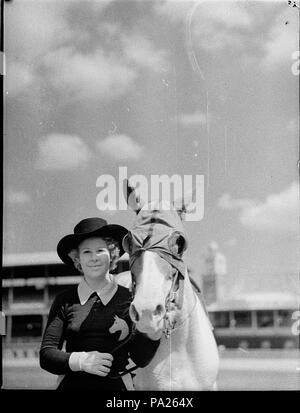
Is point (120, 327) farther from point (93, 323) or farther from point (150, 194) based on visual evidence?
point (150, 194)

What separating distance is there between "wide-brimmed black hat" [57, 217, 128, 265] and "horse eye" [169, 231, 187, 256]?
0.32 meters

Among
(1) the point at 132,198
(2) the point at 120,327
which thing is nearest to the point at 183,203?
(1) the point at 132,198

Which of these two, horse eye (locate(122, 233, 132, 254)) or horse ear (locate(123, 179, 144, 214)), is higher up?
horse ear (locate(123, 179, 144, 214))

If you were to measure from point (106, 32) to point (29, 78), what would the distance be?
555mm

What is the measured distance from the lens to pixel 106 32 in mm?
3312

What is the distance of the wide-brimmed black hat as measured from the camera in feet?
10.6

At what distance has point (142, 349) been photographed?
312cm

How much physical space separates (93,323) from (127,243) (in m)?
0.52

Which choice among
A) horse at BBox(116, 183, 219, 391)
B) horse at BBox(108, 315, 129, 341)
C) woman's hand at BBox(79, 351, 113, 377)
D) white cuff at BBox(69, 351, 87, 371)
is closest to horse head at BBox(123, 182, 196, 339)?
horse at BBox(116, 183, 219, 391)

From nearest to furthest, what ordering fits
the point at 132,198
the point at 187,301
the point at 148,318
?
the point at 148,318 → the point at 187,301 → the point at 132,198

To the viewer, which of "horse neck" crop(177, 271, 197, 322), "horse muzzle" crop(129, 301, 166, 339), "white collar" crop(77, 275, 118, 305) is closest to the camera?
"horse muzzle" crop(129, 301, 166, 339)

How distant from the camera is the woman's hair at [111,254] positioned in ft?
10.6

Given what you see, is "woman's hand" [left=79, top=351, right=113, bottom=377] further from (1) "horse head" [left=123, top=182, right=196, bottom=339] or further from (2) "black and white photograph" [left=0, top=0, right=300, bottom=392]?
(1) "horse head" [left=123, top=182, right=196, bottom=339]
